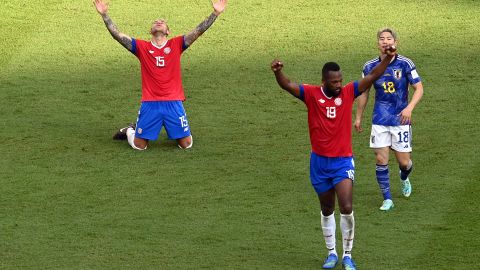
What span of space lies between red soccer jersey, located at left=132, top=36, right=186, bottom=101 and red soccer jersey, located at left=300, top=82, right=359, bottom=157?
4.72 metres

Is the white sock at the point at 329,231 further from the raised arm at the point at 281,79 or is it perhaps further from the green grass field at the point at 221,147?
the raised arm at the point at 281,79

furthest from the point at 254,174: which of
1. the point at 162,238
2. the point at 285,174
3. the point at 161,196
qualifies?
the point at 162,238

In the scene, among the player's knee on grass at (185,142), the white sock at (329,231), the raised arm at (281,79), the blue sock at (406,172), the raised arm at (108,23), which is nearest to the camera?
the raised arm at (281,79)

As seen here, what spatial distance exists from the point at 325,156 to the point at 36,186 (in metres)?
4.69

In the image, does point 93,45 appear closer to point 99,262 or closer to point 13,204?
point 13,204

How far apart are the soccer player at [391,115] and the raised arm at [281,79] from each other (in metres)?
2.05

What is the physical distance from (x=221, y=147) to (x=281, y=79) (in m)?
5.22

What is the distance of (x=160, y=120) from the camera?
18.7m

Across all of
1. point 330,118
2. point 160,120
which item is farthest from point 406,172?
point 160,120

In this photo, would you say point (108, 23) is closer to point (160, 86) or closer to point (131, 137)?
point (160, 86)

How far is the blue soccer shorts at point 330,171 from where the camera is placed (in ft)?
46.6

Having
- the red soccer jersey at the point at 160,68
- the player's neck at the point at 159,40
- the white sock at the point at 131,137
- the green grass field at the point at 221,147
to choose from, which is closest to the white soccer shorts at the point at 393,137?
the green grass field at the point at 221,147

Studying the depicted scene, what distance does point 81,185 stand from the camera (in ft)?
57.0

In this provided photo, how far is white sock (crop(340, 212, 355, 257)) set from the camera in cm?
1414
